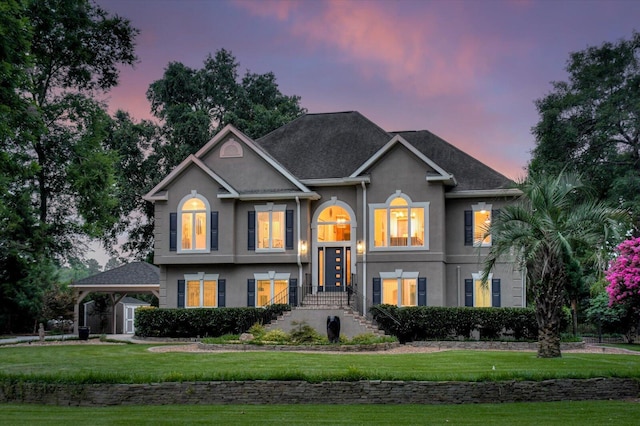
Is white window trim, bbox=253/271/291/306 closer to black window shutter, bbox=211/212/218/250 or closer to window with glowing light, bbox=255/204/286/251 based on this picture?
window with glowing light, bbox=255/204/286/251

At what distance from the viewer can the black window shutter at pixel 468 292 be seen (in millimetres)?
31734

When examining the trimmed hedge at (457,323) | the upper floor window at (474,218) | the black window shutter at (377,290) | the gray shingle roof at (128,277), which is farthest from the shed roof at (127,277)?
the upper floor window at (474,218)

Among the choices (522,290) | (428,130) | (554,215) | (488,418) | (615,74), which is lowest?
(488,418)

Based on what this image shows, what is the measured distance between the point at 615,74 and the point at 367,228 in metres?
16.7

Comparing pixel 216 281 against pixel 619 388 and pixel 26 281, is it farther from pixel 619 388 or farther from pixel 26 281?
pixel 619 388

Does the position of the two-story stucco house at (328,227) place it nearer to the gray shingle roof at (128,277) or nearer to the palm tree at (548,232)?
the gray shingle roof at (128,277)

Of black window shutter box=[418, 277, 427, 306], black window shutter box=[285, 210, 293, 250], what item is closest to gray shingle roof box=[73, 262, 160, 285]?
black window shutter box=[285, 210, 293, 250]

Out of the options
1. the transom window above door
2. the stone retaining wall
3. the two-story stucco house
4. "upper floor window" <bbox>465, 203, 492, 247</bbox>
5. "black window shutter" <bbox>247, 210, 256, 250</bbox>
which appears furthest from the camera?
the transom window above door

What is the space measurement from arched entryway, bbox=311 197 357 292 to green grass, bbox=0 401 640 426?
57.8ft

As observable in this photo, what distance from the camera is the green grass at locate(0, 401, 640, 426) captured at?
13352mm

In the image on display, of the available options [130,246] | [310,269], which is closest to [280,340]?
[310,269]

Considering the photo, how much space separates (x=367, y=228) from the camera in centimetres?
3195

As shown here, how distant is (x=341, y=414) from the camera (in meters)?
14.2

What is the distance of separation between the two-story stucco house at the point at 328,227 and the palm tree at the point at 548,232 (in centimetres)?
994
